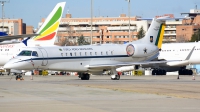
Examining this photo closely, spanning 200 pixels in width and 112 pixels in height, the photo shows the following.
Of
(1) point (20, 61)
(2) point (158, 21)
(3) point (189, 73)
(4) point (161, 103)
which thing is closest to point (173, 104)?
(4) point (161, 103)

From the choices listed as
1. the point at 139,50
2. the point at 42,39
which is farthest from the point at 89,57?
the point at 42,39

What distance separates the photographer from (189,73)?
234 feet

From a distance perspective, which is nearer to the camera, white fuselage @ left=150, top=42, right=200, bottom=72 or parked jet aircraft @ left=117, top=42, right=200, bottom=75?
parked jet aircraft @ left=117, top=42, right=200, bottom=75

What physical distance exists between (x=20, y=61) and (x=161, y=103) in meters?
23.8

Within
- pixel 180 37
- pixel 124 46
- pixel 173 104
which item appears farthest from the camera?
pixel 180 37

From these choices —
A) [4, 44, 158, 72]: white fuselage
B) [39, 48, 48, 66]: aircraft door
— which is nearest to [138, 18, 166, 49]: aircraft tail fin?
[4, 44, 158, 72]: white fuselage

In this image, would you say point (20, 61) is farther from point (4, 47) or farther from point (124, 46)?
point (4, 47)

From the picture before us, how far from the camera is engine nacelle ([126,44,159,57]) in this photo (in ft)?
171

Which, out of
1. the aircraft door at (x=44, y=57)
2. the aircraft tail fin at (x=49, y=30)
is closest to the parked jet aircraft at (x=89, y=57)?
the aircraft door at (x=44, y=57)

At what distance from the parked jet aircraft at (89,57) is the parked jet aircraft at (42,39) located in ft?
43.7

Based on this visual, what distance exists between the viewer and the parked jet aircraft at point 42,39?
62.1 metres

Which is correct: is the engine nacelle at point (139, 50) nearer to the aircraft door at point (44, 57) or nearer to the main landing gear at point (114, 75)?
the main landing gear at point (114, 75)

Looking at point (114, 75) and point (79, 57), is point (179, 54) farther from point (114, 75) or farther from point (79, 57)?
point (79, 57)

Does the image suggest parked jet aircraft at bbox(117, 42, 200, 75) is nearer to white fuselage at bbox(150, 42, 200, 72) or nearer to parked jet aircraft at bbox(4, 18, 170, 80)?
white fuselage at bbox(150, 42, 200, 72)
